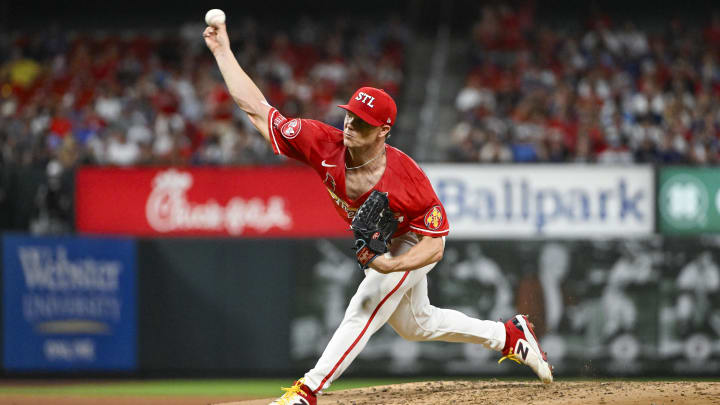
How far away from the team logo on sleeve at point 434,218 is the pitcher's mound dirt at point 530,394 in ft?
3.92

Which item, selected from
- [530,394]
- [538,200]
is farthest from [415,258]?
[538,200]

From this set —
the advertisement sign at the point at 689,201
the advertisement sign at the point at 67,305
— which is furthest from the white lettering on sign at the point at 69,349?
the advertisement sign at the point at 689,201

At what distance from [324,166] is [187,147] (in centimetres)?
853

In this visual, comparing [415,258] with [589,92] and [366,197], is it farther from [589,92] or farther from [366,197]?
[589,92]

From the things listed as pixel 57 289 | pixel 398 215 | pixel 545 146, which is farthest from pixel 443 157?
pixel 398 215

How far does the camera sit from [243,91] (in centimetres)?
543

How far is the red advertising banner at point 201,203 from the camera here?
11586 millimetres

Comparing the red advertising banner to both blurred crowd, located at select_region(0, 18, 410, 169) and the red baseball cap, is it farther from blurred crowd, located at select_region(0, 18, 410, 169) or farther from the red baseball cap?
the red baseball cap

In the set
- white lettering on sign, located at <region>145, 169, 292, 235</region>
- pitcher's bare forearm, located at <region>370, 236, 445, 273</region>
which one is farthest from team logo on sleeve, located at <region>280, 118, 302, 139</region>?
white lettering on sign, located at <region>145, 169, 292, 235</region>

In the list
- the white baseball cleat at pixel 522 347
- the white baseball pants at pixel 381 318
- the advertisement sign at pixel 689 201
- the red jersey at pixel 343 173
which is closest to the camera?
the red jersey at pixel 343 173

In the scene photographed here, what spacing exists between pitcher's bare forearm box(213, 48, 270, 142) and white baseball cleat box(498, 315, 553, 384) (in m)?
2.03

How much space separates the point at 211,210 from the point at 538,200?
3949 millimetres

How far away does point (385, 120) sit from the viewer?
204 inches

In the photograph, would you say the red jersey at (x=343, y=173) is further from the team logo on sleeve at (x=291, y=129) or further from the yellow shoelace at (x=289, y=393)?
the yellow shoelace at (x=289, y=393)
